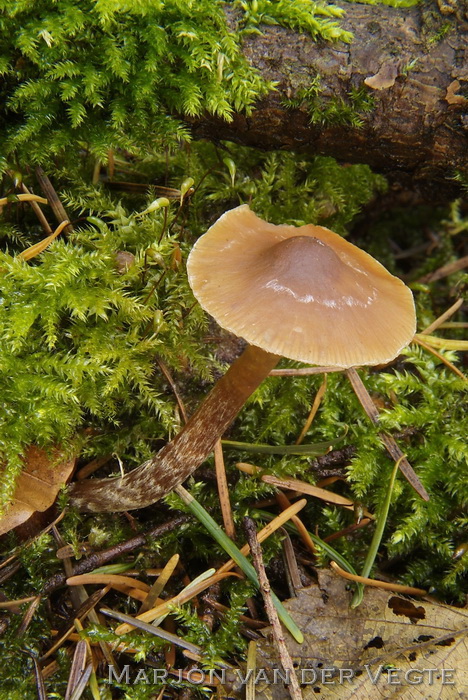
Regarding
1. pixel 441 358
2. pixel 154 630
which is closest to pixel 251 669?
pixel 154 630

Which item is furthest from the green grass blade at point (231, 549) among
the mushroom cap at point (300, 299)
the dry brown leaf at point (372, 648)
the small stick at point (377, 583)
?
the mushroom cap at point (300, 299)

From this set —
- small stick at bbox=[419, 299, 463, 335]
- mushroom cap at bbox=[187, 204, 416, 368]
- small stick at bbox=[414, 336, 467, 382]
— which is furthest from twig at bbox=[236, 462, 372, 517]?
small stick at bbox=[419, 299, 463, 335]

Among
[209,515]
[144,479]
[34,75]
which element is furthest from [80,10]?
[209,515]

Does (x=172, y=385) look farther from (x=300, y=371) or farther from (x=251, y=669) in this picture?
(x=251, y=669)

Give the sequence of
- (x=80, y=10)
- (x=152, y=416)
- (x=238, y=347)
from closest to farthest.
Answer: (x=80, y=10)
(x=152, y=416)
(x=238, y=347)

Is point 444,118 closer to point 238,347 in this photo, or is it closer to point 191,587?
point 238,347
